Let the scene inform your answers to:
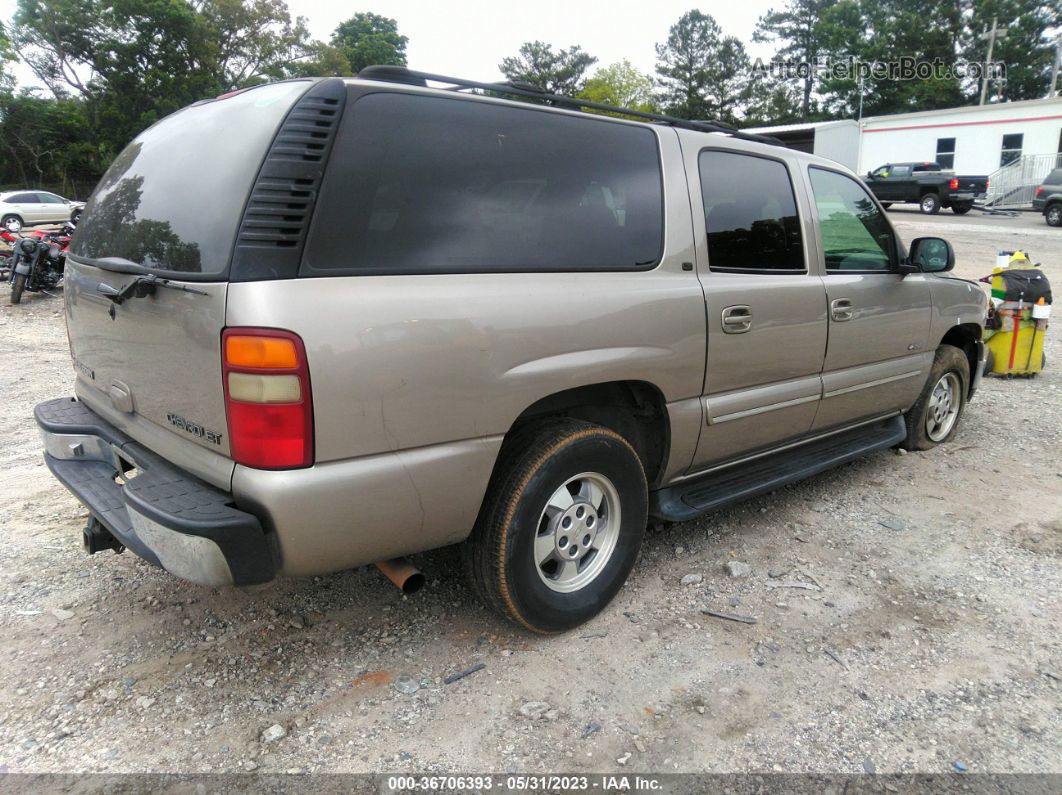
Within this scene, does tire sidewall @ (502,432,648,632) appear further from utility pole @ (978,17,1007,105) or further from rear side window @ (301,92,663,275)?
utility pole @ (978,17,1007,105)

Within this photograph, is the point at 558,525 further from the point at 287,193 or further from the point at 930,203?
the point at 930,203

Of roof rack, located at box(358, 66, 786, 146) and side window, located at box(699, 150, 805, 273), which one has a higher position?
roof rack, located at box(358, 66, 786, 146)

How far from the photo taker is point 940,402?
5.01 metres

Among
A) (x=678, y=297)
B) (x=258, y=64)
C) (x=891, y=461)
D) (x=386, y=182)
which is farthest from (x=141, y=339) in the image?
(x=258, y=64)

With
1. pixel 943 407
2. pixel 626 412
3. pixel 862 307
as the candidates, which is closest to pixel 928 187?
pixel 943 407

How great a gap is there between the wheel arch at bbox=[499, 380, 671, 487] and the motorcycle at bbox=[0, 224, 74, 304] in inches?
415

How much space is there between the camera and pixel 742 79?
6475 cm

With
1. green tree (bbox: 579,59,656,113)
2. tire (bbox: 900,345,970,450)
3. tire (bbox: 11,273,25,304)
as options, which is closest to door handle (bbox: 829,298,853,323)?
tire (bbox: 900,345,970,450)

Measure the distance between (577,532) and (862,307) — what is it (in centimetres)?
208

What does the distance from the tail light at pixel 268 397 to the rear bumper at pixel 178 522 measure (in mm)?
183

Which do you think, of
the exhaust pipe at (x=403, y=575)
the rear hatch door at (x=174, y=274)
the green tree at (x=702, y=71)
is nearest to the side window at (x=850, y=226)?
the exhaust pipe at (x=403, y=575)

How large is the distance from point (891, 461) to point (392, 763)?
3845 mm

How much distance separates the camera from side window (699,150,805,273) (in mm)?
3244

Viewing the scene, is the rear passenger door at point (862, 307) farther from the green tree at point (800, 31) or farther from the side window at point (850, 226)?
the green tree at point (800, 31)
